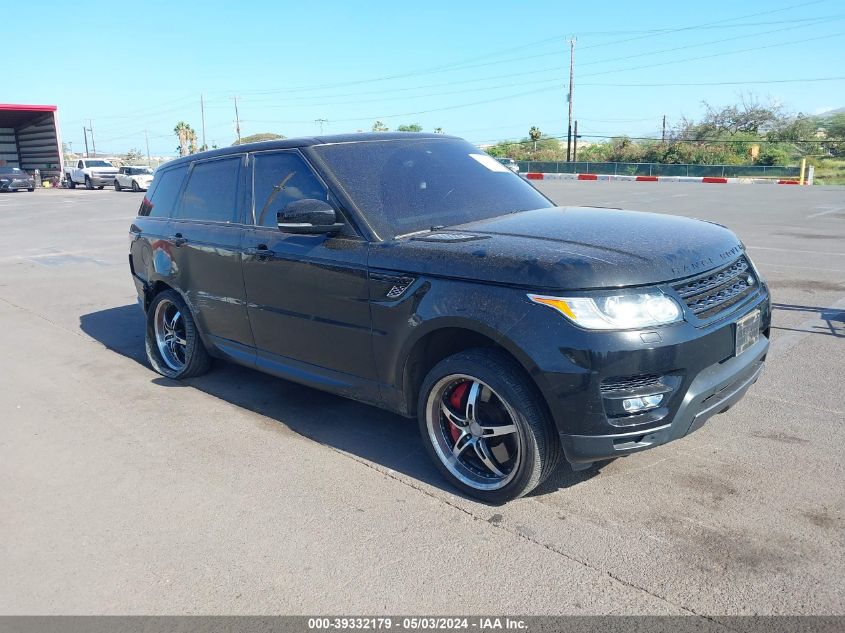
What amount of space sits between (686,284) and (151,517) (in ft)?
9.53

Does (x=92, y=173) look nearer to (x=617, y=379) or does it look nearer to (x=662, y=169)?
(x=662, y=169)

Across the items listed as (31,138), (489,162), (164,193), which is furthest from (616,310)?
(31,138)

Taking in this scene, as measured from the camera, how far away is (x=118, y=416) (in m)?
5.19

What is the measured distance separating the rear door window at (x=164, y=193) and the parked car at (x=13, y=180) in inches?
1660

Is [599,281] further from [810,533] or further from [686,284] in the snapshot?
[810,533]

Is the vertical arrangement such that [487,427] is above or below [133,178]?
below

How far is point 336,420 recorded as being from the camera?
195 inches

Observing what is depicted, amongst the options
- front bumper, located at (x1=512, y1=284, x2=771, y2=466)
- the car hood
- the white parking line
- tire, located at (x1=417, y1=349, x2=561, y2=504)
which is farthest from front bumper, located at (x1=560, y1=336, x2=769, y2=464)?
the white parking line

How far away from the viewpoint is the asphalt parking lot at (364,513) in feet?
9.78

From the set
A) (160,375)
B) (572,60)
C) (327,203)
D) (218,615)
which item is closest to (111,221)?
(160,375)

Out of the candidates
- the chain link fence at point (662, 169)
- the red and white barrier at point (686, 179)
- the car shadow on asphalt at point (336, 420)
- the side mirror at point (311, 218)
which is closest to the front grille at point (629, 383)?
the car shadow on asphalt at point (336, 420)

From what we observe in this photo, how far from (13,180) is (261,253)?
4486cm

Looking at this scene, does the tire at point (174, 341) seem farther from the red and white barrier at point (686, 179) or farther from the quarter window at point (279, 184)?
the red and white barrier at point (686, 179)

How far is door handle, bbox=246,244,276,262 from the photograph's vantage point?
465cm
